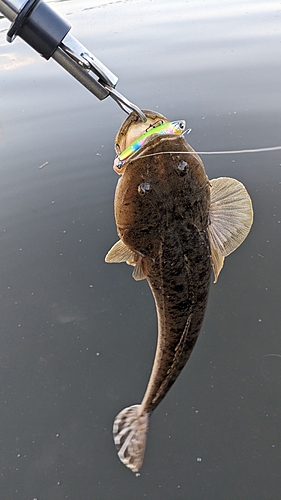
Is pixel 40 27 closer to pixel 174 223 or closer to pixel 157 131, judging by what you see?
pixel 157 131

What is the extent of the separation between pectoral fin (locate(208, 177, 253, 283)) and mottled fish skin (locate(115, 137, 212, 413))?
11cm

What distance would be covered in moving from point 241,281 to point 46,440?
79.7 inches

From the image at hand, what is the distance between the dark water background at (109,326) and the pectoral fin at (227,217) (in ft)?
4.60

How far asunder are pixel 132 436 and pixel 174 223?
4.68 feet

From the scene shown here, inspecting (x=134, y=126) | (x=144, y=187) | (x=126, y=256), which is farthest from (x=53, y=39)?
(x=126, y=256)

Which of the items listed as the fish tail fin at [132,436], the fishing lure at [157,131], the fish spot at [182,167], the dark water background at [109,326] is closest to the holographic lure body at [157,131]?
the fishing lure at [157,131]

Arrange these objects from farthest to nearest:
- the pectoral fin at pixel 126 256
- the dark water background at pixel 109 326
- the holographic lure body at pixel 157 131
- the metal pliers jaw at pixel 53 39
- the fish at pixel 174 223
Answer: the dark water background at pixel 109 326, the pectoral fin at pixel 126 256, the fish at pixel 174 223, the holographic lure body at pixel 157 131, the metal pliers jaw at pixel 53 39

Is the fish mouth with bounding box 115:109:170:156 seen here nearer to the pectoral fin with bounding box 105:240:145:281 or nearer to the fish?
the fish

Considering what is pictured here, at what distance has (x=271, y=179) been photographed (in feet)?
13.1

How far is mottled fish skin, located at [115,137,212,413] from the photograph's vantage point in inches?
56.9

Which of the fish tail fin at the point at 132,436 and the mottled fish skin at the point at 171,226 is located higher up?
the mottled fish skin at the point at 171,226

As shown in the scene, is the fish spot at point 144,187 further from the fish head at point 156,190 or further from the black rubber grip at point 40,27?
the black rubber grip at point 40,27

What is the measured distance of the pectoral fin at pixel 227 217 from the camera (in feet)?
5.50

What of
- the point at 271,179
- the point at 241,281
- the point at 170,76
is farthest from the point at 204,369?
the point at 170,76
